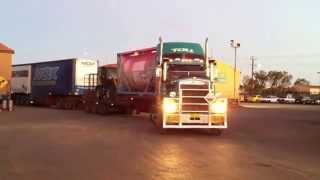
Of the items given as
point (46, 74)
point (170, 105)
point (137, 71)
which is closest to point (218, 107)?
point (170, 105)

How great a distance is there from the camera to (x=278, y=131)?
27.1 metres

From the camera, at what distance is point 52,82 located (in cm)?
5725

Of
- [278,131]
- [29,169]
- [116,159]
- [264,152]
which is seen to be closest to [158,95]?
[278,131]

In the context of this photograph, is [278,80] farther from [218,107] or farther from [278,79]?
[218,107]

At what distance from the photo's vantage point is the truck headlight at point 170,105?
24.1 meters

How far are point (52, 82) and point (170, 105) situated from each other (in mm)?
34716

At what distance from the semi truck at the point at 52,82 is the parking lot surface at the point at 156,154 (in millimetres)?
27511

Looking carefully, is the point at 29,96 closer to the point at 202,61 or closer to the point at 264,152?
the point at 202,61

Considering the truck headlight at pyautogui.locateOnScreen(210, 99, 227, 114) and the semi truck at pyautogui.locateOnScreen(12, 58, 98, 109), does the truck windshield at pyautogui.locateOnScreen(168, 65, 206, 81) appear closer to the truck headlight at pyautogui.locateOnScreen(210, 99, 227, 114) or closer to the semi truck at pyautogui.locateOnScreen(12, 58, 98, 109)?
the truck headlight at pyautogui.locateOnScreen(210, 99, 227, 114)

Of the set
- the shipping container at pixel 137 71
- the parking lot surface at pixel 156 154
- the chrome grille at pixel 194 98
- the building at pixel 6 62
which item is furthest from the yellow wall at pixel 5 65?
the chrome grille at pixel 194 98

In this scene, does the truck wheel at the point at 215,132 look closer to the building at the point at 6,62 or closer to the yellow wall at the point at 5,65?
the building at the point at 6,62

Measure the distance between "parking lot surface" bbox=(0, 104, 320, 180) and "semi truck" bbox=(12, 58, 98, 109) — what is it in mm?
27511

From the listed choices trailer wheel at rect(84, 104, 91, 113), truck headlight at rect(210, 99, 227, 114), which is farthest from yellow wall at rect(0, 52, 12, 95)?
truck headlight at rect(210, 99, 227, 114)

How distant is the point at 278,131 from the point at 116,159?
1312cm
